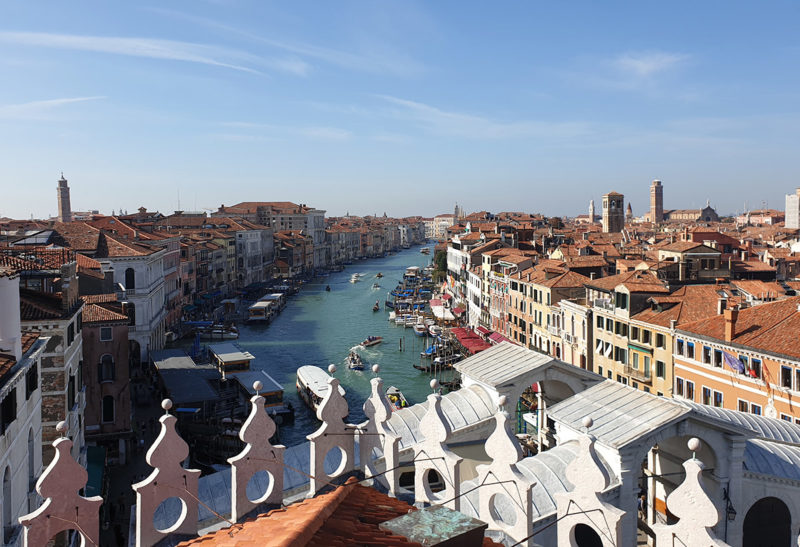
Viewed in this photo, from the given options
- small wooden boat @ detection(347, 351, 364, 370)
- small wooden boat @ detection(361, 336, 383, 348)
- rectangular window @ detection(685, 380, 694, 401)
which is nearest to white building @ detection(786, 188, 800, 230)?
small wooden boat @ detection(361, 336, 383, 348)

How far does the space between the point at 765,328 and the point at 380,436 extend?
43.9 feet

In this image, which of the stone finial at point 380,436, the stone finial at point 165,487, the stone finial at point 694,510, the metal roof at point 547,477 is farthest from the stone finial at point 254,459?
the metal roof at point 547,477

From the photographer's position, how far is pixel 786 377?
1395 centimetres

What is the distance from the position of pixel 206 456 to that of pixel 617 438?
11.1 m

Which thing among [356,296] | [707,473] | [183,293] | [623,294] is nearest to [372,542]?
[707,473]

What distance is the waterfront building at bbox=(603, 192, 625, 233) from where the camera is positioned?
65125mm

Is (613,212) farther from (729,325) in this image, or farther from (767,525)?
(767,525)

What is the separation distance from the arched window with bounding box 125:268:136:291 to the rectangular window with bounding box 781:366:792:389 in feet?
69.4

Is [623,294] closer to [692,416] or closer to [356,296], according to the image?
[692,416]

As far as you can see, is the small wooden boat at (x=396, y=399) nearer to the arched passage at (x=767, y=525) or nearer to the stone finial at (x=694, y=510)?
the arched passage at (x=767, y=525)

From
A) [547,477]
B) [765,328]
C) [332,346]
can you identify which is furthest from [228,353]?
[547,477]

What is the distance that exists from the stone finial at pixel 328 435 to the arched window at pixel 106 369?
12.4 metres

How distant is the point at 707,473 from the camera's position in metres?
8.99

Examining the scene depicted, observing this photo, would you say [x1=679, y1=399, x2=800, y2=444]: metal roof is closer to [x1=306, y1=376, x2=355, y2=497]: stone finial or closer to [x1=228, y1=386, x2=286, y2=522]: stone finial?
[x1=306, y1=376, x2=355, y2=497]: stone finial
